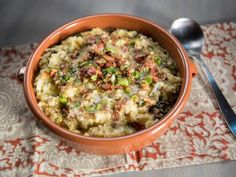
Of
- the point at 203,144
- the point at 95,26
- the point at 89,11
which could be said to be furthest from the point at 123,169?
the point at 89,11

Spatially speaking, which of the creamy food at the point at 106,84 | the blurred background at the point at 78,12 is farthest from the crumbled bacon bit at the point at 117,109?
the blurred background at the point at 78,12

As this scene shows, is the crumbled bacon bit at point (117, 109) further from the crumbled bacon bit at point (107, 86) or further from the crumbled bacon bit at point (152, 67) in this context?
the crumbled bacon bit at point (152, 67)

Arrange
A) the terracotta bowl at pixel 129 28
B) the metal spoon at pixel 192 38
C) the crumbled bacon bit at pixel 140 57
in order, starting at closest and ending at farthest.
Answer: the terracotta bowl at pixel 129 28, the crumbled bacon bit at pixel 140 57, the metal spoon at pixel 192 38

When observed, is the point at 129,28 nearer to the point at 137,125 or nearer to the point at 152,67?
the point at 152,67

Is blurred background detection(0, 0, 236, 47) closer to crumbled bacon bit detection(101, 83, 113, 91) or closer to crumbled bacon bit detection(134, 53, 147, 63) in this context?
crumbled bacon bit detection(134, 53, 147, 63)

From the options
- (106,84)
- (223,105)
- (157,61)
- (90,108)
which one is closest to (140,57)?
(157,61)
